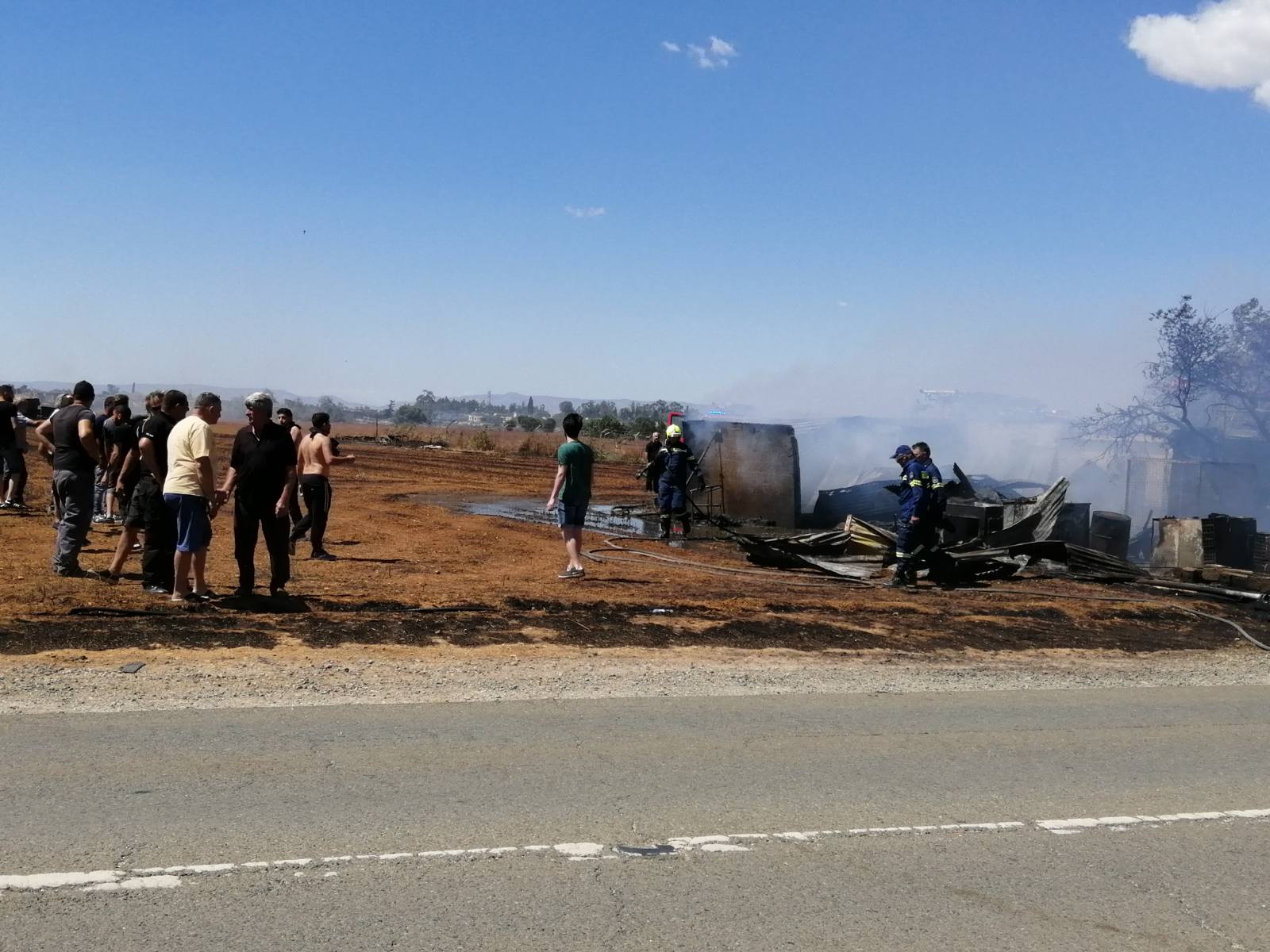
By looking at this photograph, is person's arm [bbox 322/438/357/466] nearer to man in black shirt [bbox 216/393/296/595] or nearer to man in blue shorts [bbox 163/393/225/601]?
man in black shirt [bbox 216/393/296/595]

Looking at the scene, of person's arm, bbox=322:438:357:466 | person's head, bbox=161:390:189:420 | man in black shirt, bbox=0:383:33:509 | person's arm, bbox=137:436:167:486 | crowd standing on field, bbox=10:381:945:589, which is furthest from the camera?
man in black shirt, bbox=0:383:33:509

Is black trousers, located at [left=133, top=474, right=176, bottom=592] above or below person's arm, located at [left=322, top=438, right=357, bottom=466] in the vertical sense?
below

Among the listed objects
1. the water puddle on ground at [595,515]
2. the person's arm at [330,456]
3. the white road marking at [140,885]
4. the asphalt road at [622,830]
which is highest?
the person's arm at [330,456]

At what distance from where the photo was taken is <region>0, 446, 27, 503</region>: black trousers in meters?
15.8

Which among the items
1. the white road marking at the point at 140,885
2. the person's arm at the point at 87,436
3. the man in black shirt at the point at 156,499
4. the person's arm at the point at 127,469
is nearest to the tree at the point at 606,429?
the person's arm at the point at 87,436

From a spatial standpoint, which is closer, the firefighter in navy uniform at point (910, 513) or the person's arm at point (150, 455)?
the person's arm at point (150, 455)

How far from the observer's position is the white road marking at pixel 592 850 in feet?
13.3

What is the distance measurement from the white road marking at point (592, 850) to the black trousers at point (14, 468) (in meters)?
13.6

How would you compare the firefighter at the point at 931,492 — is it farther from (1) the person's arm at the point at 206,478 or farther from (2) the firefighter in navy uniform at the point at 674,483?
(1) the person's arm at the point at 206,478

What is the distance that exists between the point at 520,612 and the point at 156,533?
11.0 ft

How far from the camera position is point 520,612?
33.8ft

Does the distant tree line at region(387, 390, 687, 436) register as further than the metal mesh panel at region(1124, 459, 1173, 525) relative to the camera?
Yes

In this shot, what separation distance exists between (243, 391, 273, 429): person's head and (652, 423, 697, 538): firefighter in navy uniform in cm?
908

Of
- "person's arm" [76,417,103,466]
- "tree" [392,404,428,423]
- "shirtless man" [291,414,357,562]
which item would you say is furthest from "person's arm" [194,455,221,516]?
"tree" [392,404,428,423]
